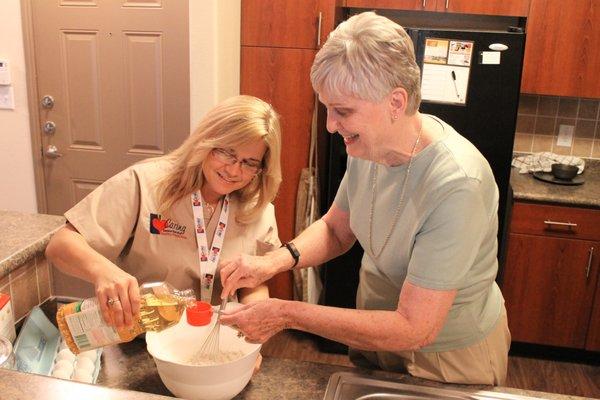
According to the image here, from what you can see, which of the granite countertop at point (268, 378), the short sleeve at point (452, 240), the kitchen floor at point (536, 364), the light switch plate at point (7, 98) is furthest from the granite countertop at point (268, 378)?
the light switch plate at point (7, 98)

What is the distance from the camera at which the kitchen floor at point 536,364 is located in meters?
2.92

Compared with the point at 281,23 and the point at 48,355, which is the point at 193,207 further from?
the point at 281,23

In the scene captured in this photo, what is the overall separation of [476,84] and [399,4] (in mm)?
604

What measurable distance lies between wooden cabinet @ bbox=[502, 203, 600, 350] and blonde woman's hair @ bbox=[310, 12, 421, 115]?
2.05 meters

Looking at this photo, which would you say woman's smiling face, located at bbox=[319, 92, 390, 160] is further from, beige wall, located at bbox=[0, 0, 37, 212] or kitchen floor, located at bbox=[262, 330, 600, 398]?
beige wall, located at bbox=[0, 0, 37, 212]

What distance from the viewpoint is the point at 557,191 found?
298 centimetres

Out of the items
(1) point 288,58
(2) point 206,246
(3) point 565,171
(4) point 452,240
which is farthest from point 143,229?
(3) point 565,171

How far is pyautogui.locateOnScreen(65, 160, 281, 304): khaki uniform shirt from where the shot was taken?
153cm

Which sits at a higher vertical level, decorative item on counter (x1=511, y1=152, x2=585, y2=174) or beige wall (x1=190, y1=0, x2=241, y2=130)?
beige wall (x1=190, y1=0, x2=241, y2=130)

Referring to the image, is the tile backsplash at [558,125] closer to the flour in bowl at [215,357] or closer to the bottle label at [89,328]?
the flour in bowl at [215,357]

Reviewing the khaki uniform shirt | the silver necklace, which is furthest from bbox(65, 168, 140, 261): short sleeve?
the silver necklace

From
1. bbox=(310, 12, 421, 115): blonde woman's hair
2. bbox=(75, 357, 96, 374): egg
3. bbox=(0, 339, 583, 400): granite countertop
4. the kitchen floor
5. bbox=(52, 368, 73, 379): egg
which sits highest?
bbox=(310, 12, 421, 115): blonde woman's hair

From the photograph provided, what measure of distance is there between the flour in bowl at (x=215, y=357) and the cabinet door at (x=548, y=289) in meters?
2.11

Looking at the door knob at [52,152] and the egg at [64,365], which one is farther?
the door knob at [52,152]
